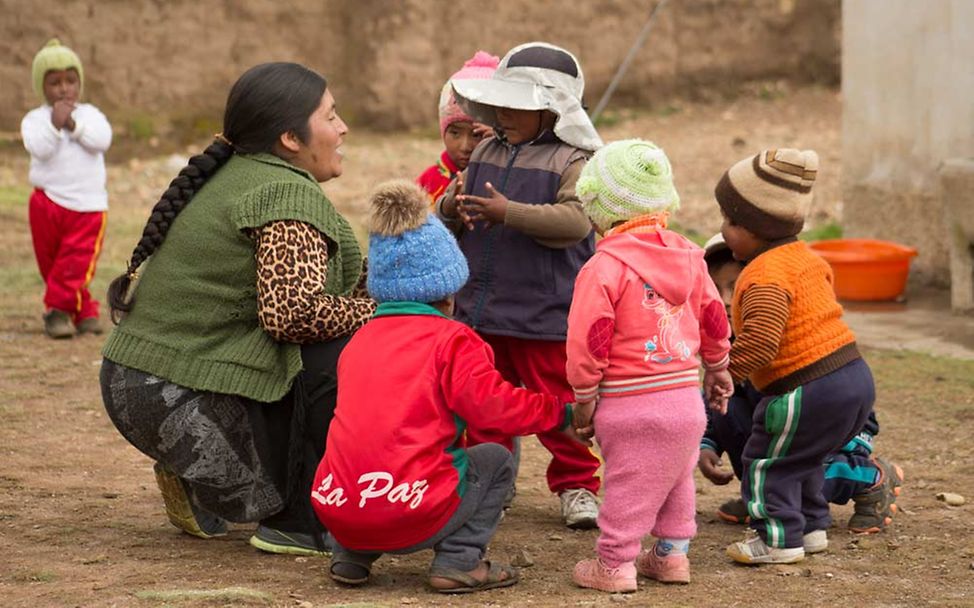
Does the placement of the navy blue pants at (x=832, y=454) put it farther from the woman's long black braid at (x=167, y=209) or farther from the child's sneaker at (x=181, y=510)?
the woman's long black braid at (x=167, y=209)

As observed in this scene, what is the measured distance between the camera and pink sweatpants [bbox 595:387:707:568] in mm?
4035

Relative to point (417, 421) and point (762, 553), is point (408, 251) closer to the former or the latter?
point (417, 421)

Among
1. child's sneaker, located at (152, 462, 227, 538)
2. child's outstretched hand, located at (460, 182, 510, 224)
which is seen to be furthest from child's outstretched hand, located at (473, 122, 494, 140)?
child's sneaker, located at (152, 462, 227, 538)

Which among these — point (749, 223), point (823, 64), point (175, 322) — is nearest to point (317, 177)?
point (175, 322)

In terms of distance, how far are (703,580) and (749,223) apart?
102 cm

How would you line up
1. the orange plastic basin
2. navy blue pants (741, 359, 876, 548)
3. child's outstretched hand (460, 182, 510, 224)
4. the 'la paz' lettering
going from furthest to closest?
the orange plastic basin → child's outstretched hand (460, 182, 510, 224) → navy blue pants (741, 359, 876, 548) → the 'la paz' lettering

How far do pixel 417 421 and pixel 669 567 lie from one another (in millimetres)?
808

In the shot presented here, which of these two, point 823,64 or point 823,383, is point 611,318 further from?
point 823,64

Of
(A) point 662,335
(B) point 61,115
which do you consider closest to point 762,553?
(A) point 662,335

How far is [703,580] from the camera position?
4.27m

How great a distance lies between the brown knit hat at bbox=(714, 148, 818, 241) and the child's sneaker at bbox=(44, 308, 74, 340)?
4.70 meters

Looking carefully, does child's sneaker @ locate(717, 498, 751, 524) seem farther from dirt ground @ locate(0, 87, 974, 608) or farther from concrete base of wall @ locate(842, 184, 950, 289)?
concrete base of wall @ locate(842, 184, 950, 289)

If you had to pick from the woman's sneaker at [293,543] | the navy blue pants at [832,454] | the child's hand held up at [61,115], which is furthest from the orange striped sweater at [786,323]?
the child's hand held up at [61,115]

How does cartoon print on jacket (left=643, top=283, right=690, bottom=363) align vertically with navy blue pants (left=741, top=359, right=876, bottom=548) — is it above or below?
above
